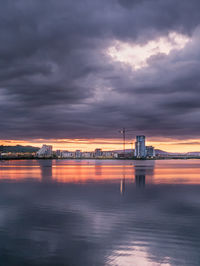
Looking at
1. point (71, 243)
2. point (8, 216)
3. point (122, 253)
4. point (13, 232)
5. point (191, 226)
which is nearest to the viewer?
point (122, 253)

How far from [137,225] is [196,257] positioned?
672 centimetres

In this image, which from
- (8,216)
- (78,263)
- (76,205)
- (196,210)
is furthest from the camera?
(76,205)

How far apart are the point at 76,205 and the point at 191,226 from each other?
500 inches

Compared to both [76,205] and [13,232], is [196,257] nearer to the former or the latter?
[13,232]

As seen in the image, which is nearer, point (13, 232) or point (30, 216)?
point (13, 232)

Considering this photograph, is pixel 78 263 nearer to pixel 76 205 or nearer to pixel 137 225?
pixel 137 225

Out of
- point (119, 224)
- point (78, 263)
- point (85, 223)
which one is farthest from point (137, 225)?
point (78, 263)

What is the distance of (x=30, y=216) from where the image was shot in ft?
75.5

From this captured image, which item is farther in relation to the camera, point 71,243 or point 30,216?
point 30,216

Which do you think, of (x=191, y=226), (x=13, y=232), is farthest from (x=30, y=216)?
(x=191, y=226)

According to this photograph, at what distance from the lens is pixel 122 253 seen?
1365 centimetres

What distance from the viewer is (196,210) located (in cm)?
2572

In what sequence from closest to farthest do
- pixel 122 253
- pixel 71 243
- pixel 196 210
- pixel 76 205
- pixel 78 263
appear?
pixel 78 263 < pixel 122 253 < pixel 71 243 < pixel 196 210 < pixel 76 205

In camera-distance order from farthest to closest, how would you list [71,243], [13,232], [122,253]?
[13,232]
[71,243]
[122,253]
